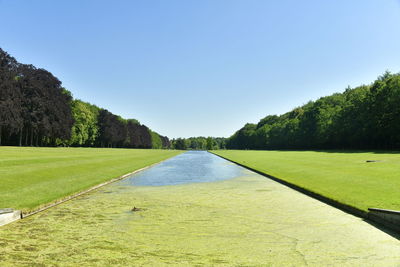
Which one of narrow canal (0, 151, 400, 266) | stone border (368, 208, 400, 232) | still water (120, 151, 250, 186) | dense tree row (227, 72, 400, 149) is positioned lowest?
still water (120, 151, 250, 186)

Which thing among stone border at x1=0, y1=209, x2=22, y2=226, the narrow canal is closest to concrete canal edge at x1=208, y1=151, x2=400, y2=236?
the narrow canal

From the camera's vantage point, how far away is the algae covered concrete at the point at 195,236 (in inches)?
269

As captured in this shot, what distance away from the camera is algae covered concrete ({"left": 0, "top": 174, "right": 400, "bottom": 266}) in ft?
22.5

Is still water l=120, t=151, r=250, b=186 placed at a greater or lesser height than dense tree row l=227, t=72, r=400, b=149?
lesser

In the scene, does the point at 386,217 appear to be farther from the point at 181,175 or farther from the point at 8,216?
the point at 181,175

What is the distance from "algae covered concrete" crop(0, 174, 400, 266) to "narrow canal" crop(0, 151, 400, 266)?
0.8 inches

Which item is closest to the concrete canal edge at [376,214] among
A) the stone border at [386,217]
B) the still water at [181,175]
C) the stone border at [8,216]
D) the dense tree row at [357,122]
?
the stone border at [386,217]

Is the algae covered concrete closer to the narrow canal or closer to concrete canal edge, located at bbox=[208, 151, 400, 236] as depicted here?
the narrow canal

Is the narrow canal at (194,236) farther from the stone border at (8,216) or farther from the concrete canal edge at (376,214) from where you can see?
the concrete canal edge at (376,214)

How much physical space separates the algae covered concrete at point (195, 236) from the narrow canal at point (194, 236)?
0.07 feet

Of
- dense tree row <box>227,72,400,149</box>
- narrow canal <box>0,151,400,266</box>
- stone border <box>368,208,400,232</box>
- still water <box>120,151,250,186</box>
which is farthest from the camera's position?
dense tree row <box>227,72,400,149</box>

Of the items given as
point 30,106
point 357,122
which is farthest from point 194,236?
point 357,122

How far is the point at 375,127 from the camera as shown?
7575 centimetres

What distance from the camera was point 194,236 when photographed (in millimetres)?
8711
